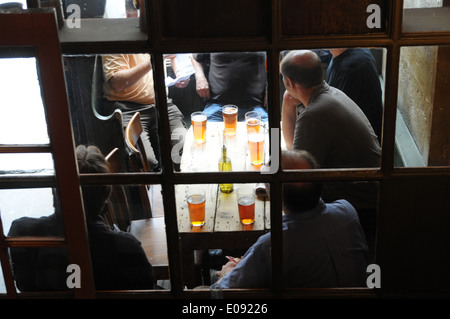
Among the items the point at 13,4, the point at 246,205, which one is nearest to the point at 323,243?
the point at 246,205

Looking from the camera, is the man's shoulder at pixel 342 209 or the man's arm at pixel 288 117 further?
the man's shoulder at pixel 342 209

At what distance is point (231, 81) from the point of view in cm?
174

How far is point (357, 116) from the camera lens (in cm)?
173

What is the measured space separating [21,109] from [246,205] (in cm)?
79

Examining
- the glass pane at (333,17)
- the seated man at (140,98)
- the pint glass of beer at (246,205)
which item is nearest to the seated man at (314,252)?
the pint glass of beer at (246,205)

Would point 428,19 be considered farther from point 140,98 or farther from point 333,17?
point 140,98

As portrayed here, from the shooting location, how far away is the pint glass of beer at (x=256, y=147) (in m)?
1.72

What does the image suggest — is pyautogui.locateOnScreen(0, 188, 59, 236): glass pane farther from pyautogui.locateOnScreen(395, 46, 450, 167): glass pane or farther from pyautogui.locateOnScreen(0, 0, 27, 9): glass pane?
pyautogui.locateOnScreen(395, 46, 450, 167): glass pane

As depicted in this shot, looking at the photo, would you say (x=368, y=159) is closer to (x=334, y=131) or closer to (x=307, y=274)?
(x=334, y=131)

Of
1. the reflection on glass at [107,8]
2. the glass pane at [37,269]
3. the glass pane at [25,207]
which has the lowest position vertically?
the glass pane at [37,269]

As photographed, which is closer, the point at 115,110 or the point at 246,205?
the point at 115,110

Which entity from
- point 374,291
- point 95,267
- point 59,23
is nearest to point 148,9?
point 59,23

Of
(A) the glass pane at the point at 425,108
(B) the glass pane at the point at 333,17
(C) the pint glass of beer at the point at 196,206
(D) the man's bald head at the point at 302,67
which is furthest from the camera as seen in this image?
(C) the pint glass of beer at the point at 196,206

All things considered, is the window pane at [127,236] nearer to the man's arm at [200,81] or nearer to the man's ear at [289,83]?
the man's arm at [200,81]
